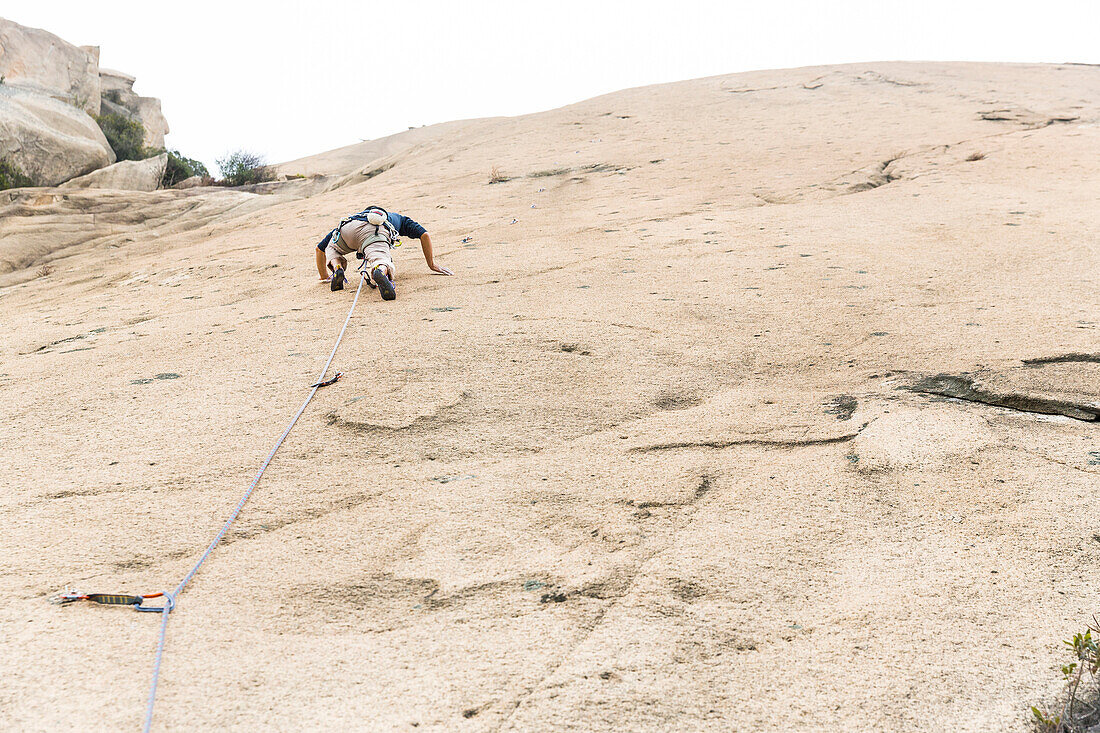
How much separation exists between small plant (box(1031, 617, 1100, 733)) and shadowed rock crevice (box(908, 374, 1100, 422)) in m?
1.27

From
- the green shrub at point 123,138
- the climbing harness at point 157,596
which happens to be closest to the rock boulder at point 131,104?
the green shrub at point 123,138

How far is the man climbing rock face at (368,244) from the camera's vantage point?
473 centimetres

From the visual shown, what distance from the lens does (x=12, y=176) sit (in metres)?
11.9

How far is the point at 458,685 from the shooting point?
1.47m

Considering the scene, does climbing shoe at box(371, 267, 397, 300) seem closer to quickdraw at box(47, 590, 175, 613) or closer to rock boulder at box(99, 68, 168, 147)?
quickdraw at box(47, 590, 175, 613)

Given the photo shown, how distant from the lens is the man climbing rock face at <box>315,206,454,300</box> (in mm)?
4727

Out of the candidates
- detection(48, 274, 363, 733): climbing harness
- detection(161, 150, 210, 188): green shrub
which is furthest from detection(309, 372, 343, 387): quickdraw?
detection(161, 150, 210, 188): green shrub

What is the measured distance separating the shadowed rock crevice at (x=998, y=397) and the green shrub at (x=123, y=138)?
688 inches

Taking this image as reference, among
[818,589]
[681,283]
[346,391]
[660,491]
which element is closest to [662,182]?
[681,283]

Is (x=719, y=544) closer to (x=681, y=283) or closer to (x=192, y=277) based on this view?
(x=681, y=283)

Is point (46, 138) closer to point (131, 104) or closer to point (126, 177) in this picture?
point (126, 177)

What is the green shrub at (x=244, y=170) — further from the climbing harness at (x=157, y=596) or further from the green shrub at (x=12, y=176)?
the climbing harness at (x=157, y=596)

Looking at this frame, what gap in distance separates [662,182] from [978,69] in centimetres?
801

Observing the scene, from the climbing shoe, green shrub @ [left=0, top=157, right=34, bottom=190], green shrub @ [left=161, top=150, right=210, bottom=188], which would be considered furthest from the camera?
green shrub @ [left=161, top=150, right=210, bottom=188]
